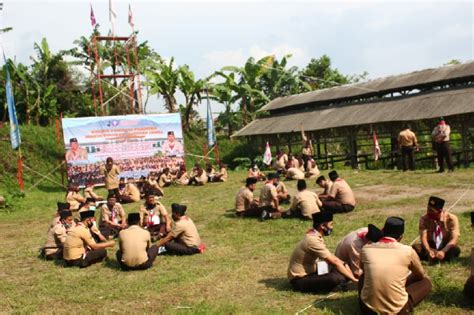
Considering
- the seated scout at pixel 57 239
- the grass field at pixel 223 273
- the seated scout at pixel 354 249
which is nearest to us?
the grass field at pixel 223 273

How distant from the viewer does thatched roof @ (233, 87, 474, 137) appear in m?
19.2

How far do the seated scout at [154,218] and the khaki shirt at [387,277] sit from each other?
20.1ft

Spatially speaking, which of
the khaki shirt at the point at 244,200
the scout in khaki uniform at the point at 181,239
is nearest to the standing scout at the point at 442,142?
the khaki shirt at the point at 244,200

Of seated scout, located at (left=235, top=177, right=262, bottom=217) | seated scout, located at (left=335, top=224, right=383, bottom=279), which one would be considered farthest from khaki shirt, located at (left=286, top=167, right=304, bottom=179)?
seated scout, located at (left=335, top=224, right=383, bottom=279)

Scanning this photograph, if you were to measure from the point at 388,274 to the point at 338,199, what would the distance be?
6547 millimetres

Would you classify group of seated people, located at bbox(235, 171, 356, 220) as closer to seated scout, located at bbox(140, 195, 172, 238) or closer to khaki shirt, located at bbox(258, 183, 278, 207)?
khaki shirt, located at bbox(258, 183, 278, 207)

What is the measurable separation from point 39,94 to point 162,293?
22579mm

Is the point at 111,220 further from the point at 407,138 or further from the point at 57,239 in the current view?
the point at 407,138

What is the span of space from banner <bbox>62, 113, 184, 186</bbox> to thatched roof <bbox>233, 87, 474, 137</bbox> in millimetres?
6582

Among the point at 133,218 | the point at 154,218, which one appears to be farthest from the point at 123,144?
the point at 133,218

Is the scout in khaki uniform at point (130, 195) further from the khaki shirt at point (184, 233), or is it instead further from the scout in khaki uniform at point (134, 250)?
the scout in khaki uniform at point (134, 250)

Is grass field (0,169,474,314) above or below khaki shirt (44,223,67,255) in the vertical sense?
below

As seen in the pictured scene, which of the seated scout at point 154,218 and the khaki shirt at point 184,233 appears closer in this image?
the khaki shirt at point 184,233

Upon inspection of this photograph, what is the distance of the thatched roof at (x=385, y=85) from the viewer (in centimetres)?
2153
